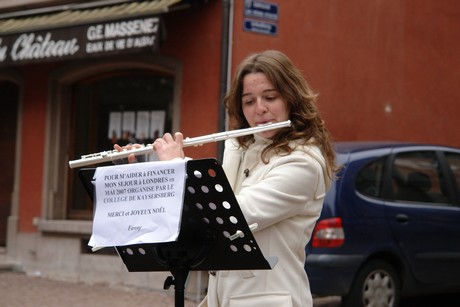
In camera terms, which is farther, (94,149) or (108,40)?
(94,149)

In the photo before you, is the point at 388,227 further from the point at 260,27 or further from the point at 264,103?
the point at 264,103

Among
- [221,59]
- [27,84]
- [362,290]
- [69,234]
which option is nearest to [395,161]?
[362,290]

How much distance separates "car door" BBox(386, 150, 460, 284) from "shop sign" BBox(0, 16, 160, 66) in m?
2.97

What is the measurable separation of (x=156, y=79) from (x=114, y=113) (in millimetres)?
885

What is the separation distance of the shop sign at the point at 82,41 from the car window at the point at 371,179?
9.00 ft

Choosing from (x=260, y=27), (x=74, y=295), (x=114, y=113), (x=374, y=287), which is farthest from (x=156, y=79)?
(x=374, y=287)

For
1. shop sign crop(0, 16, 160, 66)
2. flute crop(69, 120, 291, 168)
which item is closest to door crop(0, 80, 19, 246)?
shop sign crop(0, 16, 160, 66)

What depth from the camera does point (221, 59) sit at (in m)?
9.30

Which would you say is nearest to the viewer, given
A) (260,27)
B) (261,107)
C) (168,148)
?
(168,148)

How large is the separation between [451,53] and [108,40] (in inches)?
209

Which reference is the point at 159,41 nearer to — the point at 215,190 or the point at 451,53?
the point at 451,53

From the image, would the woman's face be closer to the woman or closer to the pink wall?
the woman

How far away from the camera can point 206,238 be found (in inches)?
103

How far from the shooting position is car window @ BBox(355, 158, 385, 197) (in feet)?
24.1
